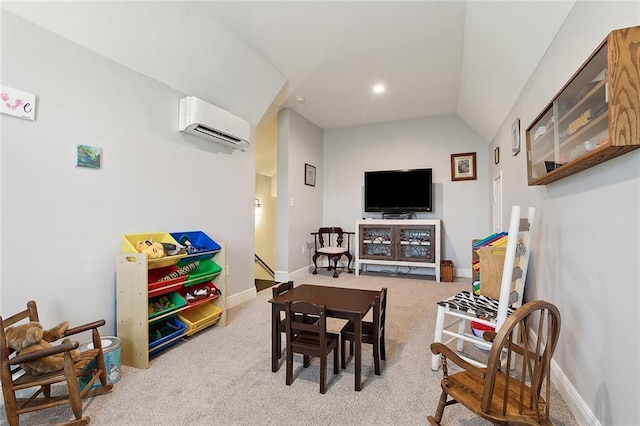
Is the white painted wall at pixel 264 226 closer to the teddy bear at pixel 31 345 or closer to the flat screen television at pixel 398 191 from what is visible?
the flat screen television at pixel 398 191

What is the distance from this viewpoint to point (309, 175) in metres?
5.41

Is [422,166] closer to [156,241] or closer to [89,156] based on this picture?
[156,241]

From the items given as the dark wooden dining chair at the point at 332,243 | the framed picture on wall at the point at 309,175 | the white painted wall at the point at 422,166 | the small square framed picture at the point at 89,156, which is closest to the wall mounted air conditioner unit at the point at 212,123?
the small square framed picture at the point at 89,156

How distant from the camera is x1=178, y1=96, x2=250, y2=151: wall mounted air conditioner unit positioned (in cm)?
277

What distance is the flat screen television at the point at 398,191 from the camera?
509cm

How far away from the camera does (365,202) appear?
5477 millimetres

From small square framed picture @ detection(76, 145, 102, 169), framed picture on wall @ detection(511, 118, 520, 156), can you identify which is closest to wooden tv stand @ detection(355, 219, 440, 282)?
framed picture on wall @ detection(511, 118, 520, 156)

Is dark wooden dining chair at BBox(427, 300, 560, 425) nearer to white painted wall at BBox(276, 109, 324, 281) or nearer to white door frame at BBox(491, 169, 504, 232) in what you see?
white door frame at BBox(491, 169, 504, 232)

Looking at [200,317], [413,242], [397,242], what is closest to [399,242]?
[397,242]

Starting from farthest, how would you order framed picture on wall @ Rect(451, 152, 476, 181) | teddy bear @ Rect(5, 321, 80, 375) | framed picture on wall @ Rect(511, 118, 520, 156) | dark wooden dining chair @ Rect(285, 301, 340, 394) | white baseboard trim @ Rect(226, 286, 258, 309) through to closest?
framed picture on wall @ Rect(451, 152, 476, 181), white baseboard trim @ Rect(226, 286, 258, 309), framed picture on wall @ Rect(511, 118, 520, 156), dark wooden dining chair @ Rect(285, 301, 340, 394), teddy bear @ Rect(5, 321, 80, 375)

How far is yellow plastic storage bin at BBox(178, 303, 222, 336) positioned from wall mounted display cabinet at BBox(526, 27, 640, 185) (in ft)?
8.78

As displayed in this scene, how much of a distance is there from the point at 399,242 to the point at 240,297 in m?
2.63

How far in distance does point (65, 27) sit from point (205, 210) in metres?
1.71

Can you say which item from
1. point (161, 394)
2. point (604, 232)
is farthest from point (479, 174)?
point (161, 394)
